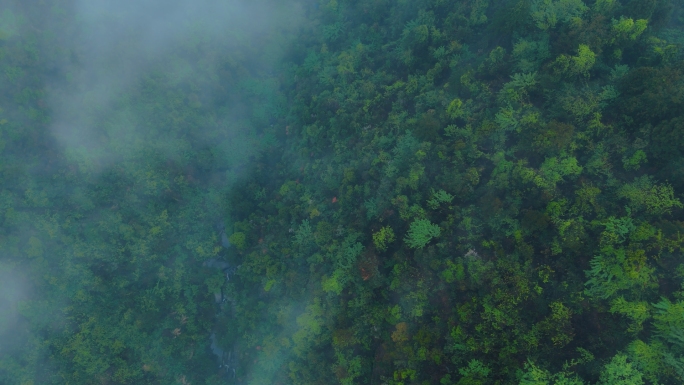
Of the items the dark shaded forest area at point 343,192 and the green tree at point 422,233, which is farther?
the green tree at point 422,233

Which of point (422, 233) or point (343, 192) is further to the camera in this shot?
point (343, 192)

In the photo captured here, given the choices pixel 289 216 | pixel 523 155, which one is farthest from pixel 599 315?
pixel 289 216

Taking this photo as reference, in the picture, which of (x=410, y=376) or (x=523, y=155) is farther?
(x=523, y=155)

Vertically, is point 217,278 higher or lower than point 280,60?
lower

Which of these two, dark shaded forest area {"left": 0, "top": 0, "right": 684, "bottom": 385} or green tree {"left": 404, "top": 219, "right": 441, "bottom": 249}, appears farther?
green tree {"left": 404, "top": 219, "right": 441, "bottom": 249}

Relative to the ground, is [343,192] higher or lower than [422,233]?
higher

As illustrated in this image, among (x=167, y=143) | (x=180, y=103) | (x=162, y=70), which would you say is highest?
(x=162, y=70)

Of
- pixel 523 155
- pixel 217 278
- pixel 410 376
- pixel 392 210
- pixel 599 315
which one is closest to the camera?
pixel 599 315

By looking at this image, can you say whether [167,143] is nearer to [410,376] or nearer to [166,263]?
[166,263]
